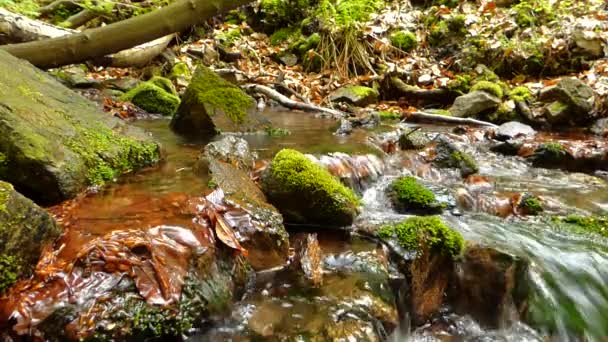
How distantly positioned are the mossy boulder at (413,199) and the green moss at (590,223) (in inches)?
45.6

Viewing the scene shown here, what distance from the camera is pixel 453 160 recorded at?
5.27 meters

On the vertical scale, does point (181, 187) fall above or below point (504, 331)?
above

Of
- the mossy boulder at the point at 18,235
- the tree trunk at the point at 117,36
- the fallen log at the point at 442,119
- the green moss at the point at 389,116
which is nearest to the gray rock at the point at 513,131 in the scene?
the fallen log at the point at 442,119

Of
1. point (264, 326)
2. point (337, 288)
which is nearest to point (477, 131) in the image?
point (337, 288)

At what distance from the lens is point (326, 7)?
10.7 meters

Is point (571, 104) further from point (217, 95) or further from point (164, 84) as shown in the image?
point (164, 84)

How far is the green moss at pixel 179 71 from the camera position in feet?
29.5

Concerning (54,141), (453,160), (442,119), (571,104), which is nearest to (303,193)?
(54,141)

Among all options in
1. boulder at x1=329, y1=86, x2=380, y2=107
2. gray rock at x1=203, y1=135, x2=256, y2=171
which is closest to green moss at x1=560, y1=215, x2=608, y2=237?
gray rock at x1=203, y1=135, x2=256, y2=171

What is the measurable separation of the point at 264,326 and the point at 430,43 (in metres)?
9.40

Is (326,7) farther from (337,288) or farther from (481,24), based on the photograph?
(337,288)

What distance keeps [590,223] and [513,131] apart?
9.25 feet

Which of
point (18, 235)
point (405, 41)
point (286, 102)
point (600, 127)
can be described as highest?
point (405, 41)

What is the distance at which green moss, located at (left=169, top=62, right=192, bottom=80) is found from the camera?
8.98 m
